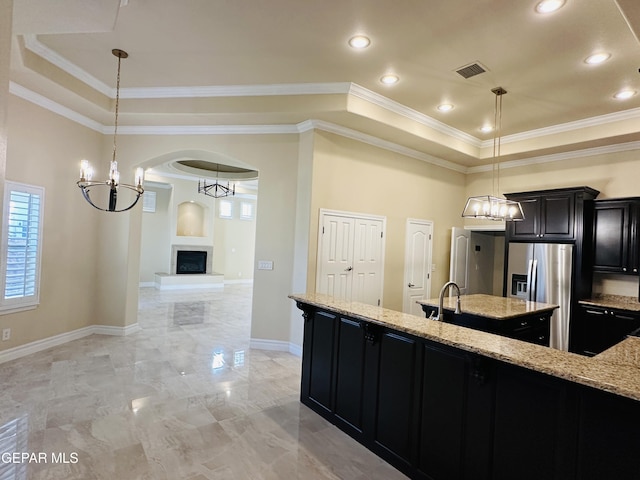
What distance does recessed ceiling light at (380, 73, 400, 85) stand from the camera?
154 inches

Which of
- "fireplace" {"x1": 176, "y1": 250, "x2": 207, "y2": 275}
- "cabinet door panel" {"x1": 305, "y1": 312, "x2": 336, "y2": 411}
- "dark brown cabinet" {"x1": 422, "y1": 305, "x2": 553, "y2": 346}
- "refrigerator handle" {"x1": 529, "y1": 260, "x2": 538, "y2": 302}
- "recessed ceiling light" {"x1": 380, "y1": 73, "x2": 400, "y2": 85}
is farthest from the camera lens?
"fireplace" {"x1": 176, "y1": 250, "x2": 207, "y2": 275}

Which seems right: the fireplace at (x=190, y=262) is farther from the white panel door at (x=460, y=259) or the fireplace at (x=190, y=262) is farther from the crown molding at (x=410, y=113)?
the crown molding at (x=410, y=113)

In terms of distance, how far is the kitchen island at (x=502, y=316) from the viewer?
3445mm

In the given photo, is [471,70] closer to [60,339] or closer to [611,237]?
[611,237]

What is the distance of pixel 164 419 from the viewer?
2.92 metres

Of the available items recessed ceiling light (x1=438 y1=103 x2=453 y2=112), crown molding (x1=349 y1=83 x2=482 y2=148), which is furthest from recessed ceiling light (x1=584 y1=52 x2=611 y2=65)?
crown molding (x1=349 y1=83 x2=482 y2=148)

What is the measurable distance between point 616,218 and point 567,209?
56 cm

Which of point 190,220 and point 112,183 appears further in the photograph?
point 190,220

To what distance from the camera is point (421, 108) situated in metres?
4.78

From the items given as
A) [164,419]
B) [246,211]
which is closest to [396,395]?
[164,419]

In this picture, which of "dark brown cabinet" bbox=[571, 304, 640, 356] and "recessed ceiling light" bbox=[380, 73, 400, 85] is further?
"dark brown cabinet" bbox=[571, 304, 640, 356]

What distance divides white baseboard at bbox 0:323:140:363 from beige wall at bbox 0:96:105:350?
0.19 feet

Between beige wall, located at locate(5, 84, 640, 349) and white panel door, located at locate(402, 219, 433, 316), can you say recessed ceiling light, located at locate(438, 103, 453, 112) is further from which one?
white panel door, located at locate(402, 219, 433, 316)

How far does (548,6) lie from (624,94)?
2327 millimetres
